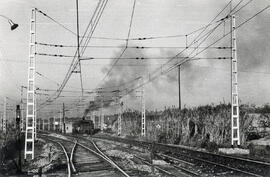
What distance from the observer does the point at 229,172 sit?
15305 millimetres

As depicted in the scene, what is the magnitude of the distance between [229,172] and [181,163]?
14.7 ft

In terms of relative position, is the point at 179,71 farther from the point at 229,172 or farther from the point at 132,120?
the point at 229,172

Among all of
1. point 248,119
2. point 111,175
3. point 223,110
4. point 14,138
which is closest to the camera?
point 111,175

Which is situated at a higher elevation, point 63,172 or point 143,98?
point 143,98

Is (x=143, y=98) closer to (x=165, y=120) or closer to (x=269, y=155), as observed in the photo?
(x=165, y=120)

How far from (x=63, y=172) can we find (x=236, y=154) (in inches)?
416

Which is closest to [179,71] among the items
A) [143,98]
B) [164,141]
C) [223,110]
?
[143,98]

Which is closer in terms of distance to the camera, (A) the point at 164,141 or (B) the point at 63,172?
(B) the point at 63,172

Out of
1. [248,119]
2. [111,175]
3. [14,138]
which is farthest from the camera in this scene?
[14,138]

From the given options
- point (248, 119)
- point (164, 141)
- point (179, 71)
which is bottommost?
point (164, 141)

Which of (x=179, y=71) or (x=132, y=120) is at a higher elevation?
(x=179, y=71)

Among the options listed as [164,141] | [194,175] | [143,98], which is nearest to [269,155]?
[194,175]

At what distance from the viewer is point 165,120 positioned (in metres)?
40.3

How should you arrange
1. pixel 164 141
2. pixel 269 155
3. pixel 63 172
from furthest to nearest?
pixel 164 141, pixel 269 155, pixel 63 172
